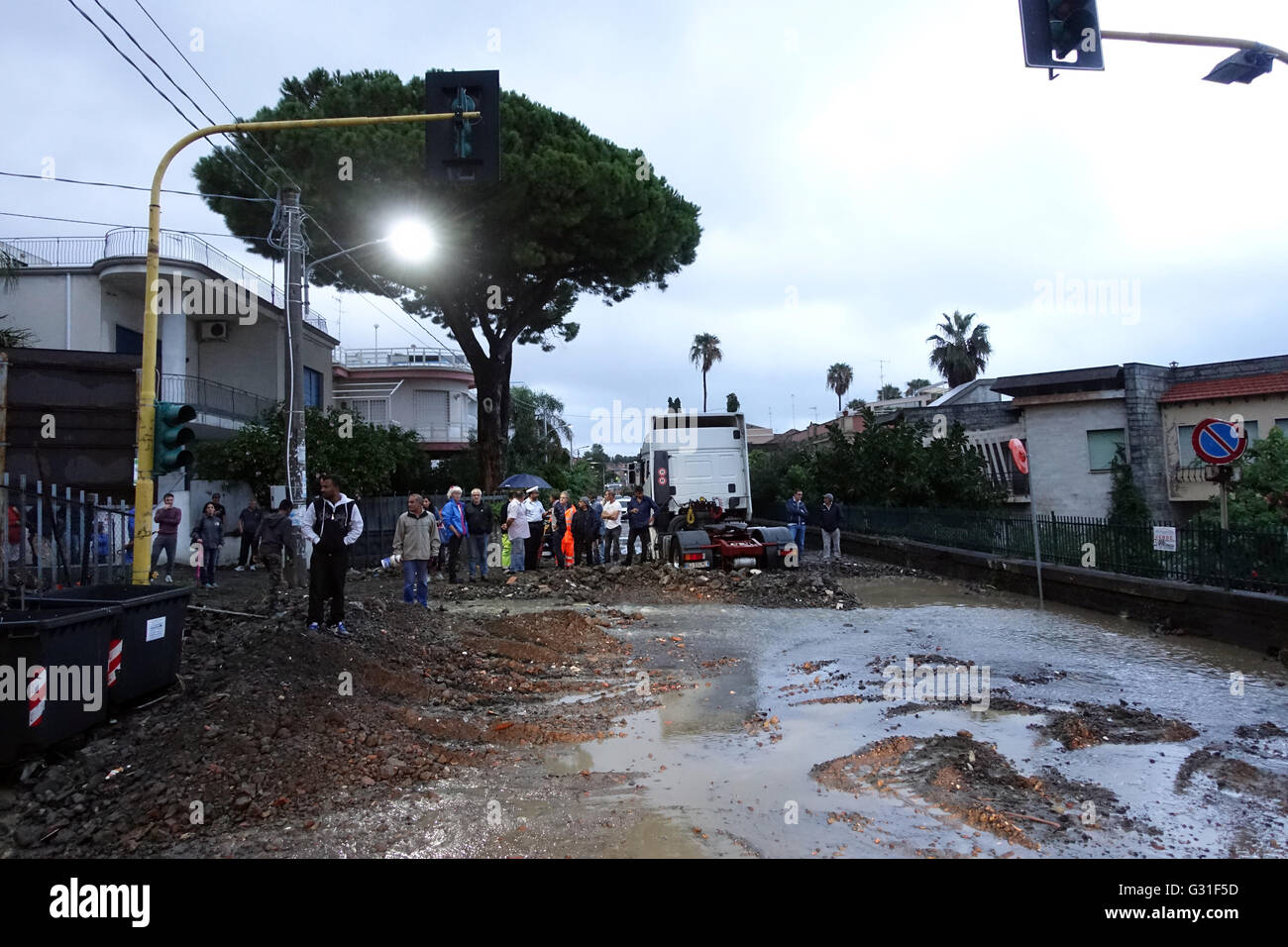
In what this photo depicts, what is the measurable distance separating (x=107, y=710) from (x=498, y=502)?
16.1m

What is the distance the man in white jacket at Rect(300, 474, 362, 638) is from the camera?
29.1ft

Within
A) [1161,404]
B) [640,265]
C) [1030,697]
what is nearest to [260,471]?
[640,265]

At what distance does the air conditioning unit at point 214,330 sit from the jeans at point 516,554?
1443 cm

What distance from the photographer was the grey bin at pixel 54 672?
5348 millimetres

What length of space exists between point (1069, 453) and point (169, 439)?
82.7ft

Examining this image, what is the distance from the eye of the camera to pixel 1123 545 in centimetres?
1285

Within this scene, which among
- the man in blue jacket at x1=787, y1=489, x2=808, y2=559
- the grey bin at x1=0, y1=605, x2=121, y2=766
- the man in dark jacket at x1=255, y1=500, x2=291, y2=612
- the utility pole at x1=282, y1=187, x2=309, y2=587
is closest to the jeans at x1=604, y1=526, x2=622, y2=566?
the man in blue jacket at x1=787, y1=489, x2=808, y2=559

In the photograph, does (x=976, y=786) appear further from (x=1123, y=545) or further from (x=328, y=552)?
(x=1123, y=545)

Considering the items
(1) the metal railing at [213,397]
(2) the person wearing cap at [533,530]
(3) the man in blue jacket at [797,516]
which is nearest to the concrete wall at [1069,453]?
(3) the man in blue jacket at [797,516]

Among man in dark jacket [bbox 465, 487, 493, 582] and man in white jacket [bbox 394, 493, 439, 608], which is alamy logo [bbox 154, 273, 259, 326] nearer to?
man in dark jacket [bbox 465, 487, 493, 582]

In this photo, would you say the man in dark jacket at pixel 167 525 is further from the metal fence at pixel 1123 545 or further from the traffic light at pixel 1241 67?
the traffic light at pixel 1241 67
